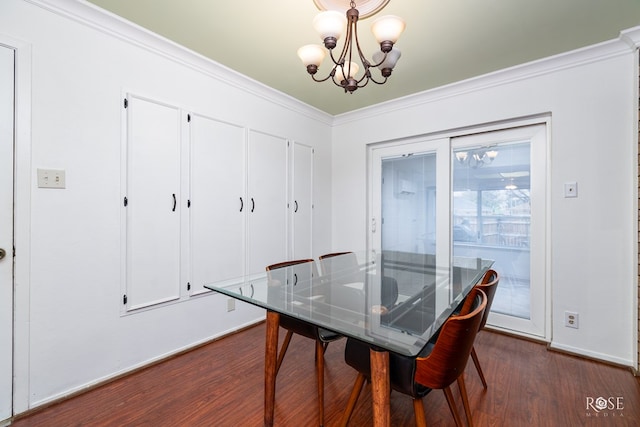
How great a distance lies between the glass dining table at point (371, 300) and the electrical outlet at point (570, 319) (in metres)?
0.85

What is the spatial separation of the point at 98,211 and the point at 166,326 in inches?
40.4

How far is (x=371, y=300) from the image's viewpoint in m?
1.48

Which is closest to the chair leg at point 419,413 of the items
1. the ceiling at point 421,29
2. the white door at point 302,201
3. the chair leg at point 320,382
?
the chair leg at point 320,382

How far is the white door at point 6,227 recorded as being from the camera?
5.20 ft

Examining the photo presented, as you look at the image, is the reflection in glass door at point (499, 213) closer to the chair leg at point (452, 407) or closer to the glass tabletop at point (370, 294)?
the glass tabletop at point (370, 294)

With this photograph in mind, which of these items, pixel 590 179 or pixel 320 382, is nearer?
pixel 320 382

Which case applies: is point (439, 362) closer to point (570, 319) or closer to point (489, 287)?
point (489, 287)

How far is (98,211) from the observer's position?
193 centimetres

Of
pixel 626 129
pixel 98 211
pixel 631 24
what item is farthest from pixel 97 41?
pixel 626 129

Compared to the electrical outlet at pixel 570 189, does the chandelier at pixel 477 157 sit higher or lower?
higher

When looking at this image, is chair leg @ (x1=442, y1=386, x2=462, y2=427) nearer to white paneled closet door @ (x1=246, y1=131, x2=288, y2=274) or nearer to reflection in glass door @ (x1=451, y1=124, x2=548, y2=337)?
reflection in glass door @ (x1=451, y1=124, x2=548, y2=337)

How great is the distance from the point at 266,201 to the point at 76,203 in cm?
160

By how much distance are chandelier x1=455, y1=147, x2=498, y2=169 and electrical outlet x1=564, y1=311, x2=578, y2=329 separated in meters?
1.51

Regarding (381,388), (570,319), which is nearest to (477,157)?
(570,319)
